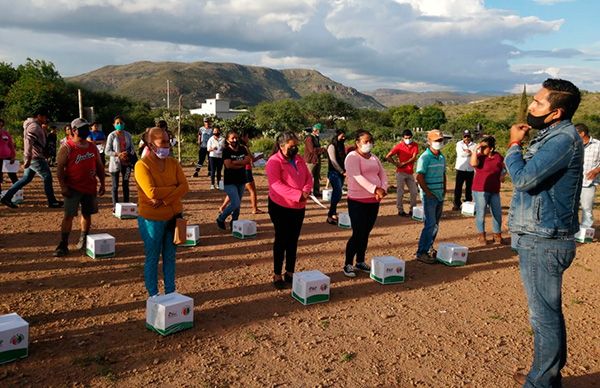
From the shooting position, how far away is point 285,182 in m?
5.72

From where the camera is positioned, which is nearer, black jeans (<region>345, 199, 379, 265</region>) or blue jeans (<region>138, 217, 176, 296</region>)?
blue jeans (<region>138, 217, 176, 296</region>)

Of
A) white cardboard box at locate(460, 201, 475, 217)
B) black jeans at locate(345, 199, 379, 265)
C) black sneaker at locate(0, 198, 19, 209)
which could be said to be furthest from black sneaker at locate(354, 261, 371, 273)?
black sneaker at locate(0, 198, 19, 209)

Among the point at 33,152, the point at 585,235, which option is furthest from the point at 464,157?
the point at 33,152

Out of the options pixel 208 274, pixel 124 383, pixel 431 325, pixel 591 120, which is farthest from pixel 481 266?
pixel 591 120

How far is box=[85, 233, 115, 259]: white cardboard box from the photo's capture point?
6.79 metres

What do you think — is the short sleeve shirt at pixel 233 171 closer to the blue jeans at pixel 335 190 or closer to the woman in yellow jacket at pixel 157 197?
the blue jeans at pixel 335 190

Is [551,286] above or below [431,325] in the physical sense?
above

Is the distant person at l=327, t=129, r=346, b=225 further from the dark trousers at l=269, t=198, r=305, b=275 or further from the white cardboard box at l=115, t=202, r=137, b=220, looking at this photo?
the white cardboard box at l=115, t=202, r=137, b=220

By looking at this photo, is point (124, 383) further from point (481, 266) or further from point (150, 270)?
point (481, 266)

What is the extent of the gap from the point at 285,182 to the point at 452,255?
325cm

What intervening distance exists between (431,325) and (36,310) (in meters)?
4.43

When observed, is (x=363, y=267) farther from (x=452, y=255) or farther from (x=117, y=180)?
(x=117, y=180)

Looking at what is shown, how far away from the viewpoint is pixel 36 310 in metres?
5.10

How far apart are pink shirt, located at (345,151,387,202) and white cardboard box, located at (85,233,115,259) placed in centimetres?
372
